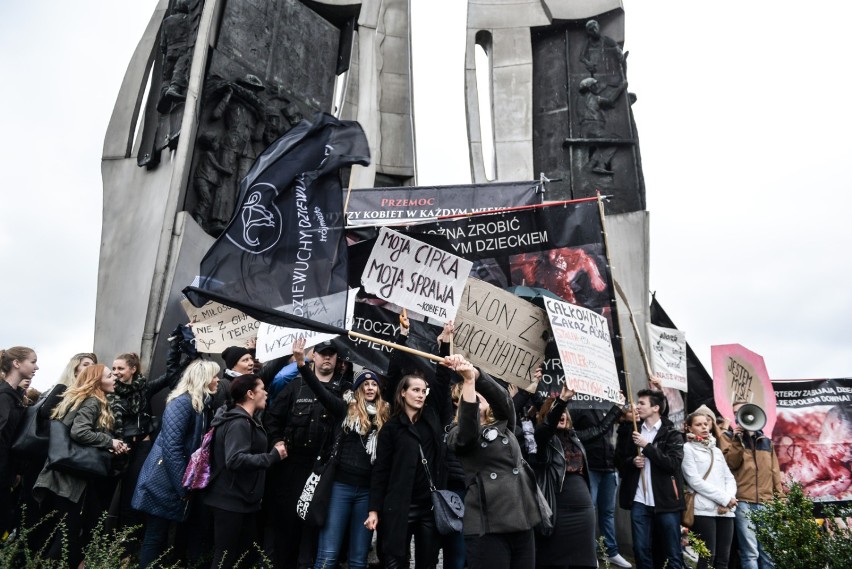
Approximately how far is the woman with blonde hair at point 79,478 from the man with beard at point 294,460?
1369 millimetres

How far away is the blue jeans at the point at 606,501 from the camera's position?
770 cm

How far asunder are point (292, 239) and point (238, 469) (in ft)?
5.94

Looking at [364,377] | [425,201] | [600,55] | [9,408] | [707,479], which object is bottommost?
[707,479]

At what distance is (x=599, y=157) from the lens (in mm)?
13930

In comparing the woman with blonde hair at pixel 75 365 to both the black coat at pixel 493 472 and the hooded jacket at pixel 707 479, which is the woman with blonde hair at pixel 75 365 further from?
the hooded jacket at pixel 707 479

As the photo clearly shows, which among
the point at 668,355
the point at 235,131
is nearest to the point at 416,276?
the point at 668,355

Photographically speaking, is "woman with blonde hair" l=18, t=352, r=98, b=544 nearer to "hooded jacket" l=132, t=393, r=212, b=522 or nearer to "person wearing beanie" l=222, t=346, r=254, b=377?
"hooded jacket" l=132, t=393, r=212, b=522

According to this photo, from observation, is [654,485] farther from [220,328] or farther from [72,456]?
[72,456]

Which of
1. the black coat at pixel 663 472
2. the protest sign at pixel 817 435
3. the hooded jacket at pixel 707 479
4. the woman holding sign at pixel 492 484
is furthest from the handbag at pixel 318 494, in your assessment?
the protest sign at pixel 817 435

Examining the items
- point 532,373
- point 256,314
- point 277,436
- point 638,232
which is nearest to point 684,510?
point 532,373

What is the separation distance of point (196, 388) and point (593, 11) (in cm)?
1265

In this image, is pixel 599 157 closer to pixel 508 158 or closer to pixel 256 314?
pixel 508 158

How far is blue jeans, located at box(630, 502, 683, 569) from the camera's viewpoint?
6.50 meters

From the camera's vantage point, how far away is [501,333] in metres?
5.88
